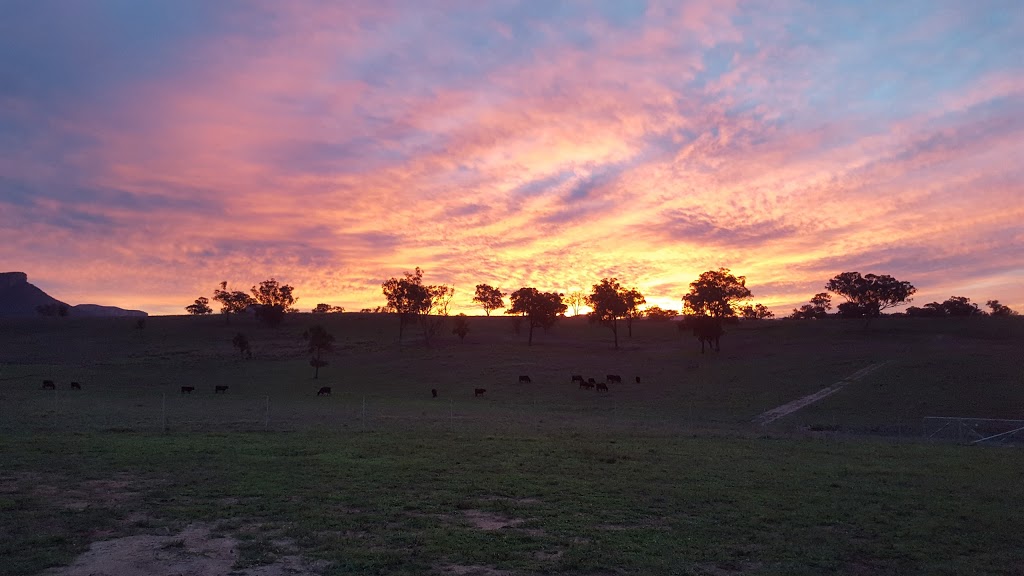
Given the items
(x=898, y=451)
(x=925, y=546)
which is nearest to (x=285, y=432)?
(x=925, y=546)

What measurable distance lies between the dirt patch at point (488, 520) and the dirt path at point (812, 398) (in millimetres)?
32287

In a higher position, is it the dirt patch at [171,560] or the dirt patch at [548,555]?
the dirt patch at [171,560]

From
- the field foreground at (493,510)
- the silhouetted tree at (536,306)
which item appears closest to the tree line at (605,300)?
the silhouetted tree at (536,306)

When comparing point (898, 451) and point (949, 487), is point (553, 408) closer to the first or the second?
point (898, 451)

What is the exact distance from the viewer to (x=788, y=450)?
1079 inches

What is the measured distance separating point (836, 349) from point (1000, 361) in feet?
85.5

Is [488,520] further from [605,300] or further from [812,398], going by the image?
[605,300]

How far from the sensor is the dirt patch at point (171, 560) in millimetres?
10648

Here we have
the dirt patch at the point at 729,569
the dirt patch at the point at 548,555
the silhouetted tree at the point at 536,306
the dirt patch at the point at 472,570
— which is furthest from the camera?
the silhouetted tree at the point at 536,306

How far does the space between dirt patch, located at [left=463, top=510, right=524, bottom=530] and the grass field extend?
9 cm

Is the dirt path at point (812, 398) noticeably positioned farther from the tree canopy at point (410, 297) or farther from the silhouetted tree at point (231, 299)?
the silhouetted tree at point (231, 299)

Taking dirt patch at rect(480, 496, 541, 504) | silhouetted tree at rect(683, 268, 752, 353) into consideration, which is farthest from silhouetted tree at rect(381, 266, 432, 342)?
dirt patch at rect(480, 496, 541, 504)

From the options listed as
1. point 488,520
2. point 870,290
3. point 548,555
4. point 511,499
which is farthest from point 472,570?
point 870,290

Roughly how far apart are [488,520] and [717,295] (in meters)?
86.0
